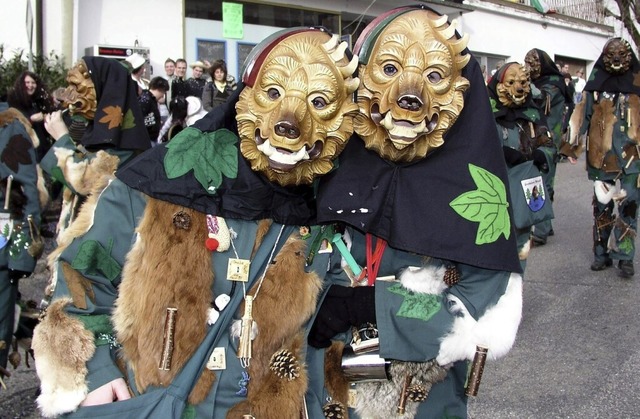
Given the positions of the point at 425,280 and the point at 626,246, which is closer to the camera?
the point at 425,280

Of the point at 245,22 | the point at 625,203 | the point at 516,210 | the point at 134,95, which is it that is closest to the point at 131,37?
the point at 245,22

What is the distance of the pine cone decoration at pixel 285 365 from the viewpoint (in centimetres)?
209

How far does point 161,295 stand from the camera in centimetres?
200

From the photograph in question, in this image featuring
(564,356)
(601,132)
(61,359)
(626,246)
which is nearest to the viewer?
(61,359)

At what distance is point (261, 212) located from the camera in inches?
84.7

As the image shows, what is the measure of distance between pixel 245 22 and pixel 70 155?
314 inches

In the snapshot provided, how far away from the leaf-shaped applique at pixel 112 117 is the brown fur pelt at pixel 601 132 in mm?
4989

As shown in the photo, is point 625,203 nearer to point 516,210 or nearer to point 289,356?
point 516,210

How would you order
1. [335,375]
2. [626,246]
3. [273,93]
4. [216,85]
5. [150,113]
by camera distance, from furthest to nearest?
[216,85] → [150,113] → [626,246] → [335,375] → [273,93]

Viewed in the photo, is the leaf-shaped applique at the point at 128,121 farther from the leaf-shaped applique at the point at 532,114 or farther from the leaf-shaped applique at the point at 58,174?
→ the leaf-shaped applique at the point at 532,114

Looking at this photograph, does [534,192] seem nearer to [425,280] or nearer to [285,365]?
[425,280]

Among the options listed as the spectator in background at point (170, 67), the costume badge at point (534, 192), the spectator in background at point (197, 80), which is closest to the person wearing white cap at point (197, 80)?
the spectator in background at point (197, 80)

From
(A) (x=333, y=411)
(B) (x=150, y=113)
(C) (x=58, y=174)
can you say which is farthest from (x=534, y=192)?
(B) (x=150, y=113)

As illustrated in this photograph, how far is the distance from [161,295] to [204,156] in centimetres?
46
